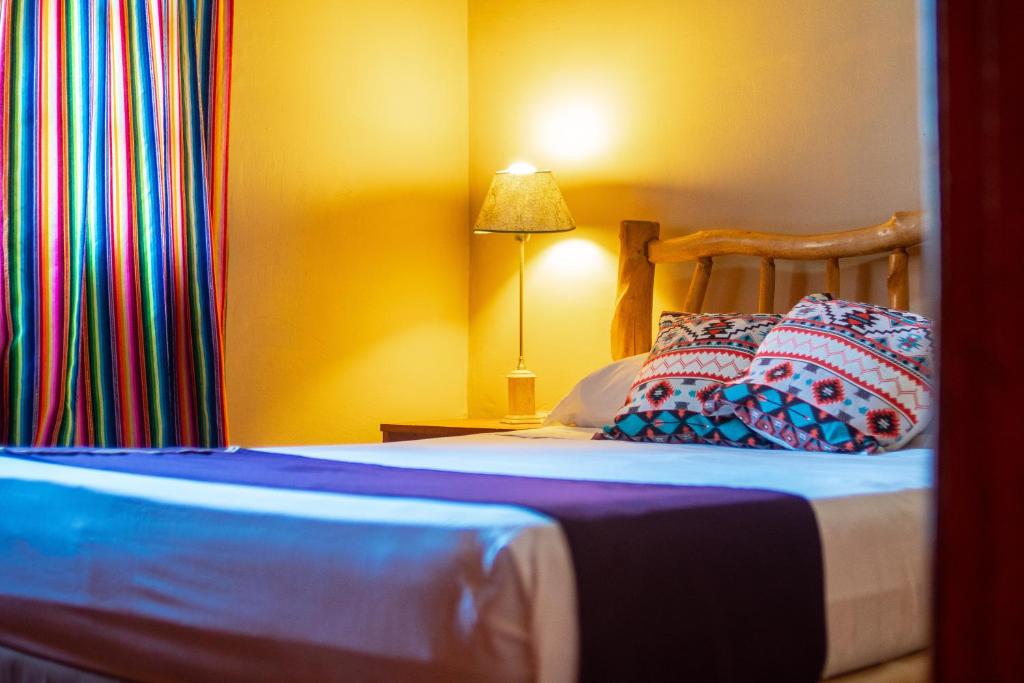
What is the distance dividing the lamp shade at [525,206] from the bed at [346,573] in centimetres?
145

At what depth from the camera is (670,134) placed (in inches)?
132

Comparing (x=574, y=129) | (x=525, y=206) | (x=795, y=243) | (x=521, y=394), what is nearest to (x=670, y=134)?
(x=574, y=129)

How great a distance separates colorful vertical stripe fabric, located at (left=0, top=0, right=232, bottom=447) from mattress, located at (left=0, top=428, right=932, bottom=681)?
0.94 metres

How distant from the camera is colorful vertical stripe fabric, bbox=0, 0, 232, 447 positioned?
2648 mm

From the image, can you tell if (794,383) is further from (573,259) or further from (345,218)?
(345,218)

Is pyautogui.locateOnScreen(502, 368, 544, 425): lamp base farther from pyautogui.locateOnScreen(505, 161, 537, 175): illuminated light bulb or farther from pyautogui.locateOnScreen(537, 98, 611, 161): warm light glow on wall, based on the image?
pyautogui.locateOnScreen(537, 98, 611, 161): warm light glow on wall

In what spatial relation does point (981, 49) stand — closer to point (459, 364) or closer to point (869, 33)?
point (869, 33)

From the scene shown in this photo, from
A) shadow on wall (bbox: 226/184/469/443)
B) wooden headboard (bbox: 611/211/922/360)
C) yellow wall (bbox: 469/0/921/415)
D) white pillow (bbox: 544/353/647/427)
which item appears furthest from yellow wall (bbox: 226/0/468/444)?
white pillow (bbox: 544/353/647/427)

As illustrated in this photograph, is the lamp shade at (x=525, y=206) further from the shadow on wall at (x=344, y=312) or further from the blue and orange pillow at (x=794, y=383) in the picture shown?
the blue and orange pillow at (x=794, y=383)

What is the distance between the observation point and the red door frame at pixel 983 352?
31cm

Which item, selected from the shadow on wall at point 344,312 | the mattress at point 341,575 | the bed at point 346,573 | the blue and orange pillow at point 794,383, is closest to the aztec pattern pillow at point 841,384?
the blue and orange pillow at point 794,383

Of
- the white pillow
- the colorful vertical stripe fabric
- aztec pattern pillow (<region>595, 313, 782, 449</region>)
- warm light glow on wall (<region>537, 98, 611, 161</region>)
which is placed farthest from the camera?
warm light glow on wall (<region>537, 98, 611, 161</region>)

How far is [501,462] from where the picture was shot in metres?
2.00

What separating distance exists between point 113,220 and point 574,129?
1477 mm
